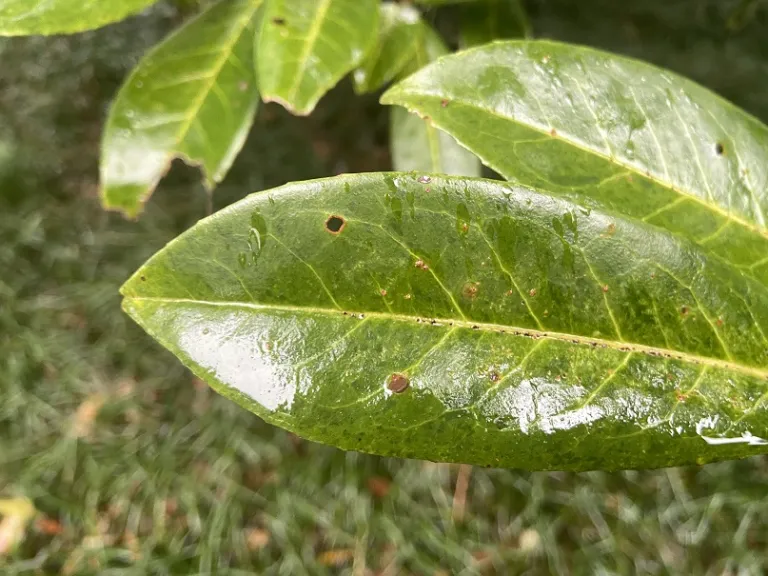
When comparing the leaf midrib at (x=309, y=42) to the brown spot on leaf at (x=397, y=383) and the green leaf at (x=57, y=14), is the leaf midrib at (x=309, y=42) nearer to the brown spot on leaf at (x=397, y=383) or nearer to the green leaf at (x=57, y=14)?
the green leaf at (x=57, y=14)

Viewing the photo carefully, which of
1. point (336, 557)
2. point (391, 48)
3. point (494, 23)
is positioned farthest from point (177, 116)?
point (336, 557)

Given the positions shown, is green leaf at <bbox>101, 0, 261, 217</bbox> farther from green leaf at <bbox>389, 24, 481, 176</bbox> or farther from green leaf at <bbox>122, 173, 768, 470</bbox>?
green leaf at <bbox>122, 173, 768, 470</bbox>

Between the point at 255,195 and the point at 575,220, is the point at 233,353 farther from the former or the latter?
the point at 575,220

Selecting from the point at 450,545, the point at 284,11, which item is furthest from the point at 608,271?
the point at 450,545

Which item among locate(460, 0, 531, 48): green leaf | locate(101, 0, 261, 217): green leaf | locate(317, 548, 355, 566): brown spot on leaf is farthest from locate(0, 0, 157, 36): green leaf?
locate(317, 548, 355, 566): brown spot on leaf

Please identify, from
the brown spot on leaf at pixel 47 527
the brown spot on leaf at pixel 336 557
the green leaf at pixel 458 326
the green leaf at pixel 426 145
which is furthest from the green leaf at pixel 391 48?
the brown spot on leaf at pixel 47 527
